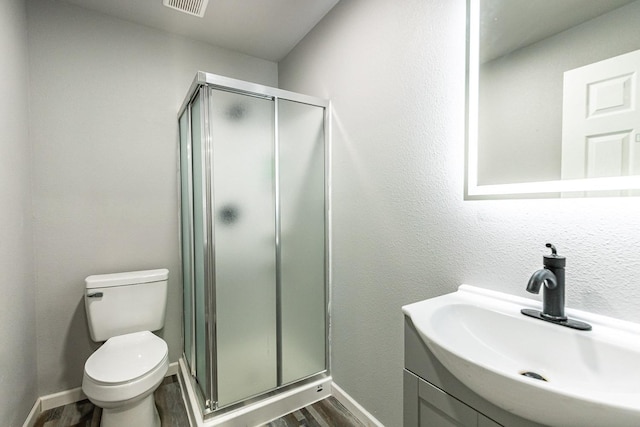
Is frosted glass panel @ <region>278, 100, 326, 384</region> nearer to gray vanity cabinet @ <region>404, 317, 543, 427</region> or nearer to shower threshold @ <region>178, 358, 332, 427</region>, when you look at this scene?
shower threshold @ <region>178, 358, 332, 427</region>

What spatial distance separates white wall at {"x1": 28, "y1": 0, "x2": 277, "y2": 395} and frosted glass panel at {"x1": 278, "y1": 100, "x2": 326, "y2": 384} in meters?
0.96

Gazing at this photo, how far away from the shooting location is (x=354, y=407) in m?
1.78

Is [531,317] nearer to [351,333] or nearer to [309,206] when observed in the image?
[351,333]

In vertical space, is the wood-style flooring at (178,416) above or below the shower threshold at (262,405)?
below

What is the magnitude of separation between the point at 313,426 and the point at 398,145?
1670mm

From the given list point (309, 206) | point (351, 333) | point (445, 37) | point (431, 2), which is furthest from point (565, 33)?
point (351, 333)

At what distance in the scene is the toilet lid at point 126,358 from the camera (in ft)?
4.83

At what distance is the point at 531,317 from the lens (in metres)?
0.91

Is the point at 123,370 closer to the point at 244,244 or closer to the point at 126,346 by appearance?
the point at 126,346

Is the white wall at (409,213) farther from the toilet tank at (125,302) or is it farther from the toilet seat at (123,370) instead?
the toilet tank at (125,302)

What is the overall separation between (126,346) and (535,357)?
6.69 ft

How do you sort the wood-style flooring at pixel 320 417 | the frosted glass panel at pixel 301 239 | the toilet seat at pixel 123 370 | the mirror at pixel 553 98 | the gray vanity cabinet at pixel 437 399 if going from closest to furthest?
the gray vanity cabinet at pixel 437 399 < the mirror at pixel 553 98 < the toilet seat at pixel 123 370 < the wood-style flooring at pixel 320 417 < the frosted glass panel at pixel 301 239

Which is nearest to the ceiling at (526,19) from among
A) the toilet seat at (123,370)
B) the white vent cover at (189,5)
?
the white vent cover at (189,5)

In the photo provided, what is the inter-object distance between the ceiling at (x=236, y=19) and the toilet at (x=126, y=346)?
1.75 meters
